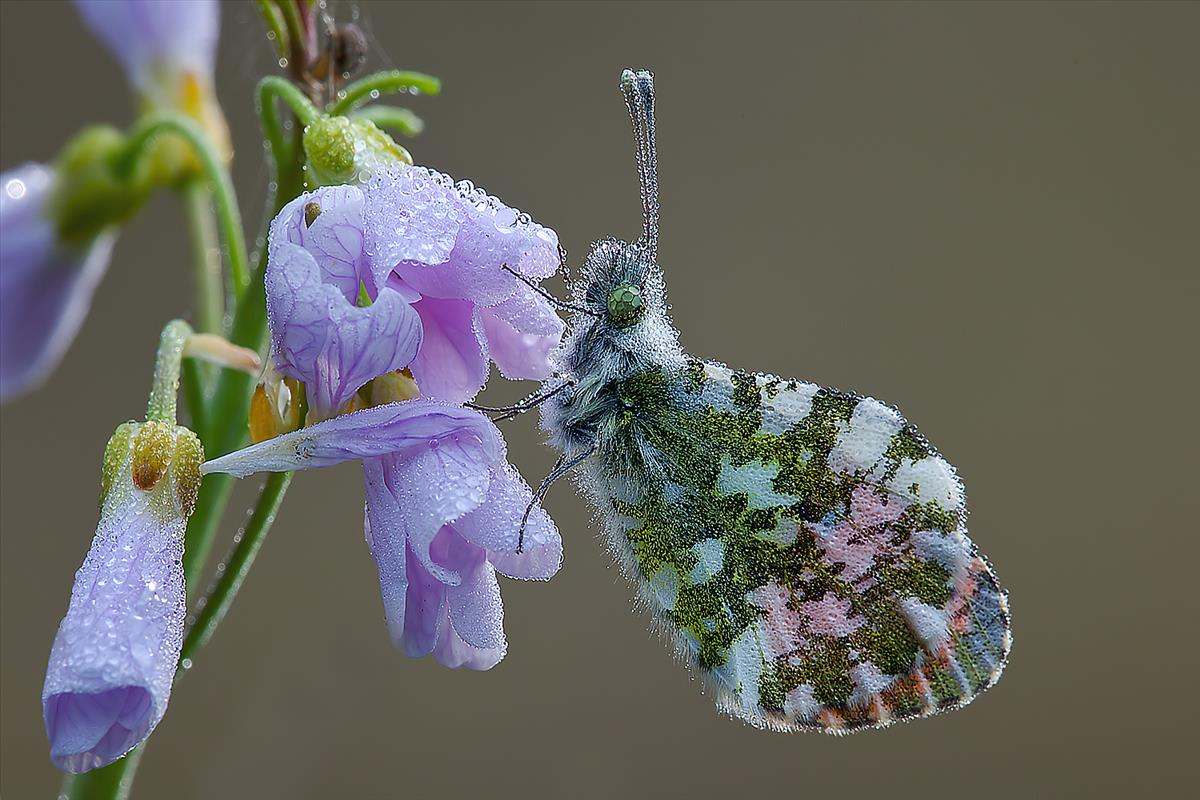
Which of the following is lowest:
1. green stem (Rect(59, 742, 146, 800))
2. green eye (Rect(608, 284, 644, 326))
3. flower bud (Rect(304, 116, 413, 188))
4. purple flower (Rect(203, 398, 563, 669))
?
green stem (Rect(59, 742, 146, 800))

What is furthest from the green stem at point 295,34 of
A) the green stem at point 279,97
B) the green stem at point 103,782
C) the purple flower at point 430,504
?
the green stem at point 103,782

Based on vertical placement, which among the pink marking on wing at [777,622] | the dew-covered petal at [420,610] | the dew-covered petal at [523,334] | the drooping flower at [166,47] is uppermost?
the drooping flower at [166,47]

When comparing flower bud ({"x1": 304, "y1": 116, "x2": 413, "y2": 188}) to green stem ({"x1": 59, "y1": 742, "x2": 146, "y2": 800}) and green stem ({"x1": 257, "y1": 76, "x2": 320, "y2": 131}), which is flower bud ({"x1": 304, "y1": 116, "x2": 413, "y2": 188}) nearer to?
green stem ({"x1": 257, "y1": 76, "x2": 320, "y2": 131})

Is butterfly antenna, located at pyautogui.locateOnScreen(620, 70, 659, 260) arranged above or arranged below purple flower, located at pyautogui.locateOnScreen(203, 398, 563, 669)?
above

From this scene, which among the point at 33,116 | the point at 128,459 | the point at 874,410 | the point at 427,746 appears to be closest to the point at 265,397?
the point at 128,459

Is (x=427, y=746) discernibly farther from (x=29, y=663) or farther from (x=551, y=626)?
(x=29, y=663)

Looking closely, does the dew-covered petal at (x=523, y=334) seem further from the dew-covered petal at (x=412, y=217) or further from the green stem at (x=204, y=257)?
the green stem at (x=204, y=257)

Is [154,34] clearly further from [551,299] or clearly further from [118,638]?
[118,638]

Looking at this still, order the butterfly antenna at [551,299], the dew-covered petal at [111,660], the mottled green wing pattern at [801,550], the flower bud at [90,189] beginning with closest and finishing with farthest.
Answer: the dew-covered petal at [111,660]
the butterfly antenna at [551,299]
the mottled green wing pattern at [801,550]
the flower bud at [90,189]

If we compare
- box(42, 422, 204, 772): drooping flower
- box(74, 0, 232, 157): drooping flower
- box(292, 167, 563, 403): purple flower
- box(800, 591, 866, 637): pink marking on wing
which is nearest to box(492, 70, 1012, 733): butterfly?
box(800, 591, 866, 637): pink marking on wing
